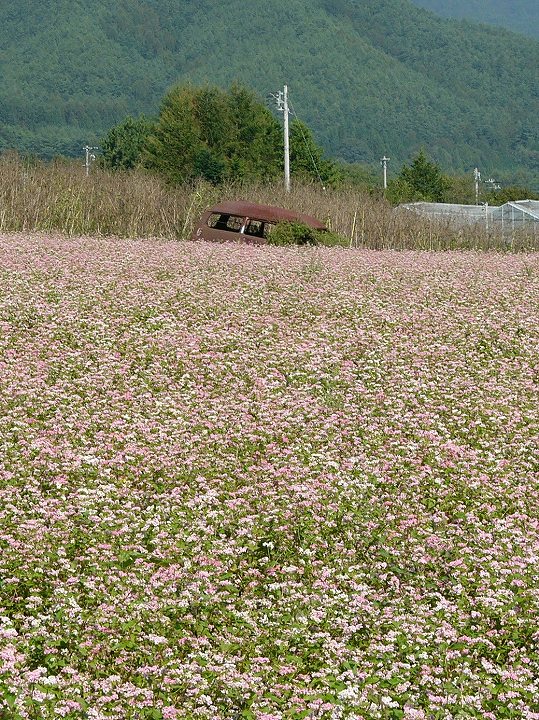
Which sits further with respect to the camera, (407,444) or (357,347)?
(357,347)

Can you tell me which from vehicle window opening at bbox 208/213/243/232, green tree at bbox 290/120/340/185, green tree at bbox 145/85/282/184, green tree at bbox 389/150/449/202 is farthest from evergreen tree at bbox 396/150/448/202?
vehicle window opening at bbox 208/213/243/232

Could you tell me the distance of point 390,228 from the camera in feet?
119

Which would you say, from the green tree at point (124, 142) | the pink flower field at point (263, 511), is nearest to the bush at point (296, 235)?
the pink flower field at point (263, 511)

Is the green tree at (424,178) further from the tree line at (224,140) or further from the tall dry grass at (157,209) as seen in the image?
the tall dry grass at (157,209)

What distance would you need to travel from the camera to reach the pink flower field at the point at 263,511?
719 centimetres

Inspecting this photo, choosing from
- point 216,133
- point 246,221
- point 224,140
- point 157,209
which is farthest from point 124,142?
point 246,221

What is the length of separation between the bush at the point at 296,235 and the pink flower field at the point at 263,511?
1202 cm

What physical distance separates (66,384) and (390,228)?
23832 millimetres

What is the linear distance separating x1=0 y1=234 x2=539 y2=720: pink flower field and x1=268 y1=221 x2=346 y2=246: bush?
39.4 ft

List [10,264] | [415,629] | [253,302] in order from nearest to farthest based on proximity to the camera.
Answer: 1. [415,629]
2. [253,302]
3. [10,264]

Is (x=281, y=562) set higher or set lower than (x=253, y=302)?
lower

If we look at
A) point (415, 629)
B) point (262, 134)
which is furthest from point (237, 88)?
point (415, 629)

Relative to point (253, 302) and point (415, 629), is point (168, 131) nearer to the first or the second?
point (253, 302)

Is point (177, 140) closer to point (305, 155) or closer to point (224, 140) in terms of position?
point (224, 140)
